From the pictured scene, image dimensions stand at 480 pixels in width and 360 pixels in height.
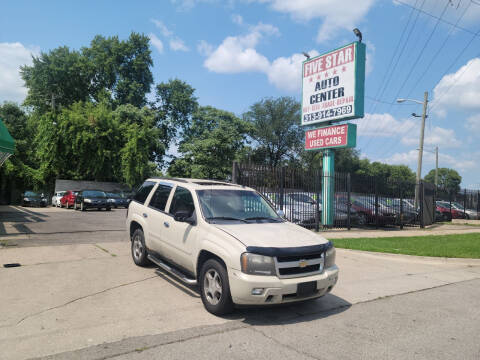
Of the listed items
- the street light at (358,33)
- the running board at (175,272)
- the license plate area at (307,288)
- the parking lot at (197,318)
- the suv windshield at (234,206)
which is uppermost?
the street light at (358,33)

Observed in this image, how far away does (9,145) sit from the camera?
1191 centimetres

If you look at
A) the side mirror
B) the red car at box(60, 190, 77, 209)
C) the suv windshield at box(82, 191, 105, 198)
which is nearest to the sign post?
the side mirror

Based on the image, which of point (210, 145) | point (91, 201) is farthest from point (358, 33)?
point (210, 145)

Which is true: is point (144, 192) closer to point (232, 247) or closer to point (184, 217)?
point (184, 217)

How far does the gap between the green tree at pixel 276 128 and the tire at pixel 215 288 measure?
53.3 meters

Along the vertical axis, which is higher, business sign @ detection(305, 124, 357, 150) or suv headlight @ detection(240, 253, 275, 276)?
business sign @ detection(305, 124, 357, 150)

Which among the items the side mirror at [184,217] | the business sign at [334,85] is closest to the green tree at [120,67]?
the business sign at [334,85]

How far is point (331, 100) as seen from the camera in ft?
56.3

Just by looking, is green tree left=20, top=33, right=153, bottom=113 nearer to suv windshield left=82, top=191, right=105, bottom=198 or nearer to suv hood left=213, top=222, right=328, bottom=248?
suv windshield left=82, top=191, right=105, bottom=198

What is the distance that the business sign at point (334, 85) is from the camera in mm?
16250

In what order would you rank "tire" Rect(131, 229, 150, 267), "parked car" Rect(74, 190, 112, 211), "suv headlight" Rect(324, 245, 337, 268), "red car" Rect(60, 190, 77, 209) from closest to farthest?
"suv headlight" Rect(324, 245, 337, 268)
"tire" Rect(131, 229, 150, 267)
"parked car" Rect(74, 190, 112, 211)
"red car" Rect(60, 190, 77, 209)

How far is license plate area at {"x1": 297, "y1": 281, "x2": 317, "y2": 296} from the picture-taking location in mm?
4754

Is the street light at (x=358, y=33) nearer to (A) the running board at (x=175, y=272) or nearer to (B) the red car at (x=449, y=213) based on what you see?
(A) the running board at (x=175, y=272)

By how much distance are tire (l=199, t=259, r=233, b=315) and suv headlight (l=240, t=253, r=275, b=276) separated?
0.33m
